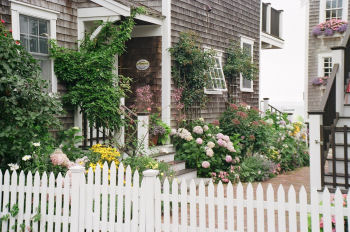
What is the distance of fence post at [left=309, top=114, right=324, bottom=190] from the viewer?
719 centimetres

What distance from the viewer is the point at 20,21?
8047mm

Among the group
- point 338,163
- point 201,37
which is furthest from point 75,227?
point 201,37

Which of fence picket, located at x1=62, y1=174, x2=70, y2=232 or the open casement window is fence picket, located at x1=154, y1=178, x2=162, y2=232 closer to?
fence picket, located at x1=62, y1=174, x2=70, y2=232

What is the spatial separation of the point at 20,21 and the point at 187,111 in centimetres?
501

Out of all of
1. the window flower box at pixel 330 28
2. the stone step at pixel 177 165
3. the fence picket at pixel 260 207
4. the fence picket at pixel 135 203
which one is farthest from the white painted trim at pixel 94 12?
the window flower box at pixel 330 28

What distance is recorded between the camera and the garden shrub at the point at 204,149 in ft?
35.0

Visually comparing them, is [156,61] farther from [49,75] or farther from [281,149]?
[281,149]

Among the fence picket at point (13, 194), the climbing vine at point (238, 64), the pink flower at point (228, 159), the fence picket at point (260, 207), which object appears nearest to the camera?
the fence picket at point (260, 207)

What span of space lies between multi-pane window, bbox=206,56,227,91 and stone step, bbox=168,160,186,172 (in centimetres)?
259

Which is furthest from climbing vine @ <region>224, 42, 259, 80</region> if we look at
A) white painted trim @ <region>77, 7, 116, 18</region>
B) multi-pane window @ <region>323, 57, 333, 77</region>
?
multi-pane window @ <region>323, 57, 333, 77</region>

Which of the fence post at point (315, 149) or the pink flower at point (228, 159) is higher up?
the fence post at point (315, 149)

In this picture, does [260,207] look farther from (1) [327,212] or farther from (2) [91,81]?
(2) [91,81]

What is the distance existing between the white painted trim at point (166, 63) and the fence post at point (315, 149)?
430 cm

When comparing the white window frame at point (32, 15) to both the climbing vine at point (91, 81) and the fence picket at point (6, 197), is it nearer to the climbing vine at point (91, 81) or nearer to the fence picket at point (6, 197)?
the climbing vine at point (91, 81)
